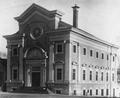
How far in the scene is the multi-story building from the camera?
3412 centimetres

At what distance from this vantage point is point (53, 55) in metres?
34.8

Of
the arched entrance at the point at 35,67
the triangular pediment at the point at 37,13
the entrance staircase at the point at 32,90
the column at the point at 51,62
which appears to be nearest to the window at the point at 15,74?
the arched entrance at the point at 35,67

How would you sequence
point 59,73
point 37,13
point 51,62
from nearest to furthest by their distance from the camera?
point 59,73, point 51,62, point 37,13

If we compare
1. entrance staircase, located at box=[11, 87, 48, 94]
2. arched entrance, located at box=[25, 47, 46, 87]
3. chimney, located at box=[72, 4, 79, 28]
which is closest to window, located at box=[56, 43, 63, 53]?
arched entrance, located at box=[25, 47, 46, 87]

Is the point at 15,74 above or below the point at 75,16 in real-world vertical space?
below

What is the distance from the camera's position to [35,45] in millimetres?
36562

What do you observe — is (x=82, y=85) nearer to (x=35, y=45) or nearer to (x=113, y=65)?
(x=35, y=45)

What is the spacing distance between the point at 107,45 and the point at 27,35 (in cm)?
1435

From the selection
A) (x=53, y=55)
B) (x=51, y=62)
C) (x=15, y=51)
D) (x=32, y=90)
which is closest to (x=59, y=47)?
(x=53, y=55)

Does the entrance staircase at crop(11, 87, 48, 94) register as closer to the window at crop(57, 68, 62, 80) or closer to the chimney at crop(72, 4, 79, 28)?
the window at crop(57, 68, 62, 80)

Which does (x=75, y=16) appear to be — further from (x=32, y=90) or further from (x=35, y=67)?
(x=32, y=90)

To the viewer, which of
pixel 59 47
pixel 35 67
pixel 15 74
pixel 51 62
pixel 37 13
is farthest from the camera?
pixel 15 74

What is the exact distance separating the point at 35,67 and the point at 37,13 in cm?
722

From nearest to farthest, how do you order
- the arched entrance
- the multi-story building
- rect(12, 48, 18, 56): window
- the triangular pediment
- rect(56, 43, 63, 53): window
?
the multi-story building
rect(56, 43, 63, 53): window
the triangular pediment
the arched entrance
rect(12, 48, 18, 56): window
